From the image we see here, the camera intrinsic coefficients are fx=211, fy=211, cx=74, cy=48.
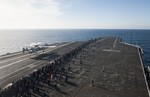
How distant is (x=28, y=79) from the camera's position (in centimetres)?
3544

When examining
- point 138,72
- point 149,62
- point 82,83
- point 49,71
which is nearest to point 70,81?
point 82,83

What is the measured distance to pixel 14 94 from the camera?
3030cm

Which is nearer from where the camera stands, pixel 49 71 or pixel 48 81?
pixel 48 81

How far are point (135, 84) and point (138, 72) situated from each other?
9.62 meters

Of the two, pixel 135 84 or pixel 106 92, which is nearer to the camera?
pixel 106 92

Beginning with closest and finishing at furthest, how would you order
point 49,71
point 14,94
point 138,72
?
point 14,94, point 49,71, point 138,72

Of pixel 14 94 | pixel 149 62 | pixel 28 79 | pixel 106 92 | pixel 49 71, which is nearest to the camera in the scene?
pixel 14 94

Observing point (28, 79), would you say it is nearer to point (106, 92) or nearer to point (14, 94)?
point (14, 94)

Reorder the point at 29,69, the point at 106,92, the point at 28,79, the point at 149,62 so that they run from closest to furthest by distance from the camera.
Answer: the point at 106,92 < the point at 28,79 < the point at 29,69 < the point at 149,62

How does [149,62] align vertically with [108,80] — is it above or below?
below

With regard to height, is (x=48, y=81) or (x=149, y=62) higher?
(x=48, y=81)

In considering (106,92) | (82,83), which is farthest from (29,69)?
(106,92)

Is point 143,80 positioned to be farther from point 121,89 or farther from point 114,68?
point 114,68

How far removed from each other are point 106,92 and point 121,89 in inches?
121
